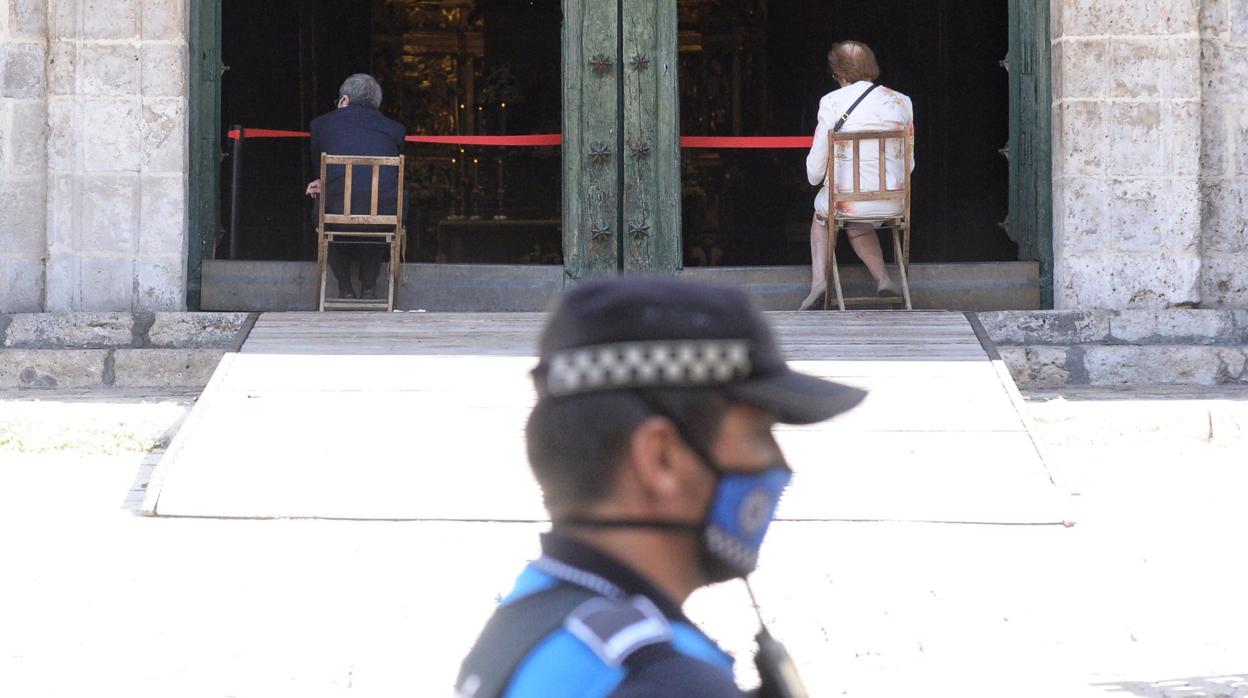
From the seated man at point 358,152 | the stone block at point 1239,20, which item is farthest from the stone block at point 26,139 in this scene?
the stone block at point 1239,20

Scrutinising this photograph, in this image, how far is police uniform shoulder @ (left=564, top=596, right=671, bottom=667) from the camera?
101 cm

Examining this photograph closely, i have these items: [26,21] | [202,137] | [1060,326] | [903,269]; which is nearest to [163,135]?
[202,137]

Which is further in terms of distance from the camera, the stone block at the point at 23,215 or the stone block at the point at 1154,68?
the stone block at the point at 23,215

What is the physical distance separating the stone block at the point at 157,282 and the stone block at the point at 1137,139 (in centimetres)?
482

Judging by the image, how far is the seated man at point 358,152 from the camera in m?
8.12

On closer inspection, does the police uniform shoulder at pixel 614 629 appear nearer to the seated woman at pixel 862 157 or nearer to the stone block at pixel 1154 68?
the seated woman at pixel 862 157

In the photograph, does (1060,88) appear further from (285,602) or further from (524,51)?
(524,51)

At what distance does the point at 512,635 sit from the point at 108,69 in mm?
7335

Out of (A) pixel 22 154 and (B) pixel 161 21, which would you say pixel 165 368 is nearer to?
(A) pixel 22 154

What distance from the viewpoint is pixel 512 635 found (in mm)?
1058

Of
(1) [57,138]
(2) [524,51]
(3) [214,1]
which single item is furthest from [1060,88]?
(2) [524,51]

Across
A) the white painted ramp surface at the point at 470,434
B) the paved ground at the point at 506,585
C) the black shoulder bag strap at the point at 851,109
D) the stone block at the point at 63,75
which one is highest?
the stone block at the point at 63,75

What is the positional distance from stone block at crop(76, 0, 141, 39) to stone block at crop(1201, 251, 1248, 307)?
5.66m

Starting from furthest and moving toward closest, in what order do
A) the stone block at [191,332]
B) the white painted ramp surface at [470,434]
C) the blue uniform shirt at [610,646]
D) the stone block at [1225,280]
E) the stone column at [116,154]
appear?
the stone block at [1225,280] < the stone column at [116,154] < the stone block at [191,332] < the white painted ramp surface at [470,434] < the blue uniform shirt at [610,646]
